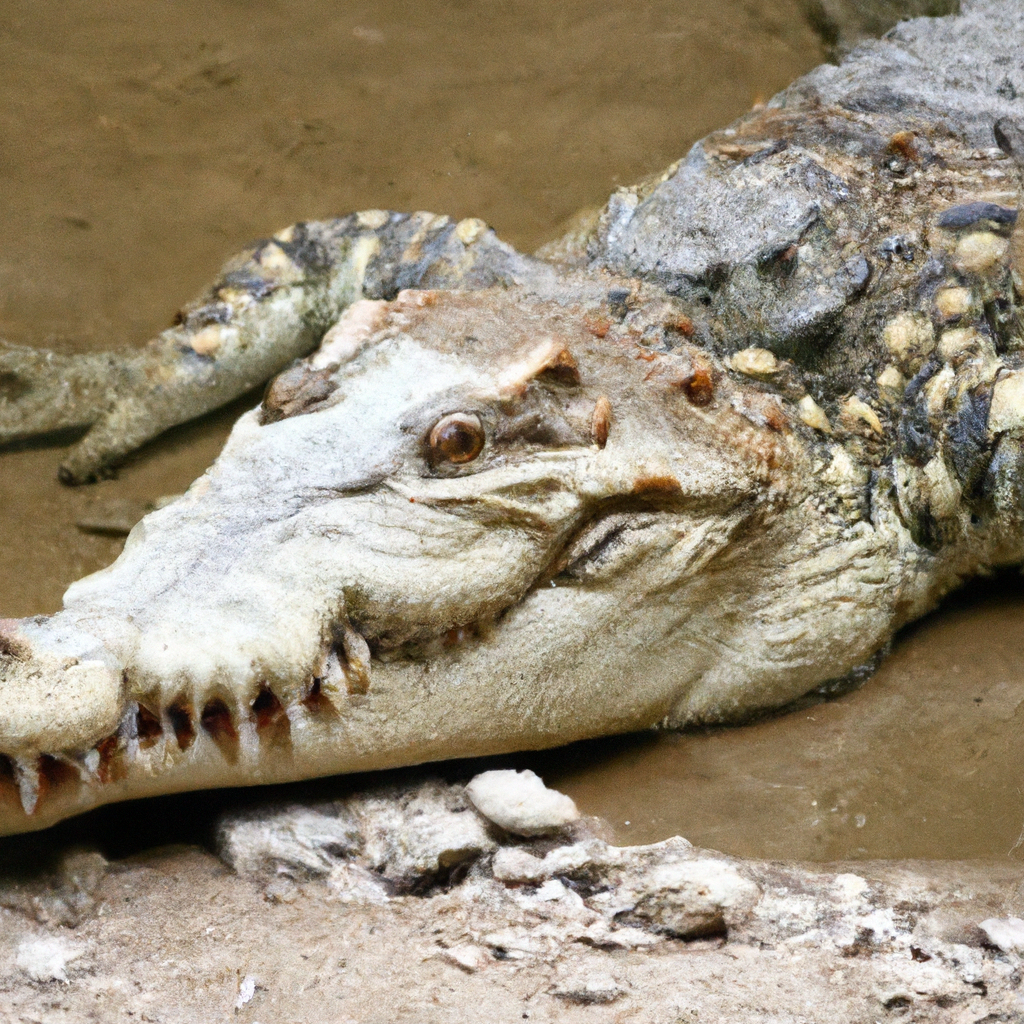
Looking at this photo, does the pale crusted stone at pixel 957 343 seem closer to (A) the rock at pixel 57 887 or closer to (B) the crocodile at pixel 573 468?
(B) the crocodile at pixel 573 468

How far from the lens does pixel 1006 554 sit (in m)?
3.05

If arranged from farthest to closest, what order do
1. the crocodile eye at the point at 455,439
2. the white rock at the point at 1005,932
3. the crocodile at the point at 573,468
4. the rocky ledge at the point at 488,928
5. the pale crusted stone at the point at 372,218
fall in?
the pale crusted stone at the point at 372,218, the crocodile eye at the point at 455,439, the crocodile at the point at 573,468, the white rock at the point at 1005,932, the rocky ledge at the point at 488,928

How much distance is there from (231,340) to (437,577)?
156cm

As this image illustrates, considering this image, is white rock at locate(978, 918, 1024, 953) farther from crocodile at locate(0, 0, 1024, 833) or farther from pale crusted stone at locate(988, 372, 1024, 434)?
pale crusted stone at locate(988, 372, 1024, 434)

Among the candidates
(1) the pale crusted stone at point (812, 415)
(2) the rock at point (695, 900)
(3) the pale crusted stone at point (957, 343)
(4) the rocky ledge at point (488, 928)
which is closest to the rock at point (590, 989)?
(4) the rocky ledge at point (488, 928)

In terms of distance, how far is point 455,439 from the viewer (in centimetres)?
250

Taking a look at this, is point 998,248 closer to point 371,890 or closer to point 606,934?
point 606,934

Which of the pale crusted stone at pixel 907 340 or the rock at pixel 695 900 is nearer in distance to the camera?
the rock at pixel 695 900

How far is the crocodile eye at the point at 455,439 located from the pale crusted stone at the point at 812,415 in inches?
35.5

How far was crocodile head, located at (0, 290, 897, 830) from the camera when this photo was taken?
215 cm

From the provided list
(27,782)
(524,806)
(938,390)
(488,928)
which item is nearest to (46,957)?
(27,782)

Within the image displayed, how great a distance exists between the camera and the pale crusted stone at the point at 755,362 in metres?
2.95

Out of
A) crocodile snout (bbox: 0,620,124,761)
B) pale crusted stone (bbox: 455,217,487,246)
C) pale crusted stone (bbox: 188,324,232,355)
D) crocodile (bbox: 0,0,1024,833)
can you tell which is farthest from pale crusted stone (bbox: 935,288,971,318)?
crocodile snout (bbox: 0,620,124,761)

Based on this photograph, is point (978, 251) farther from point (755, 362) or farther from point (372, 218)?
point (372, 218)
